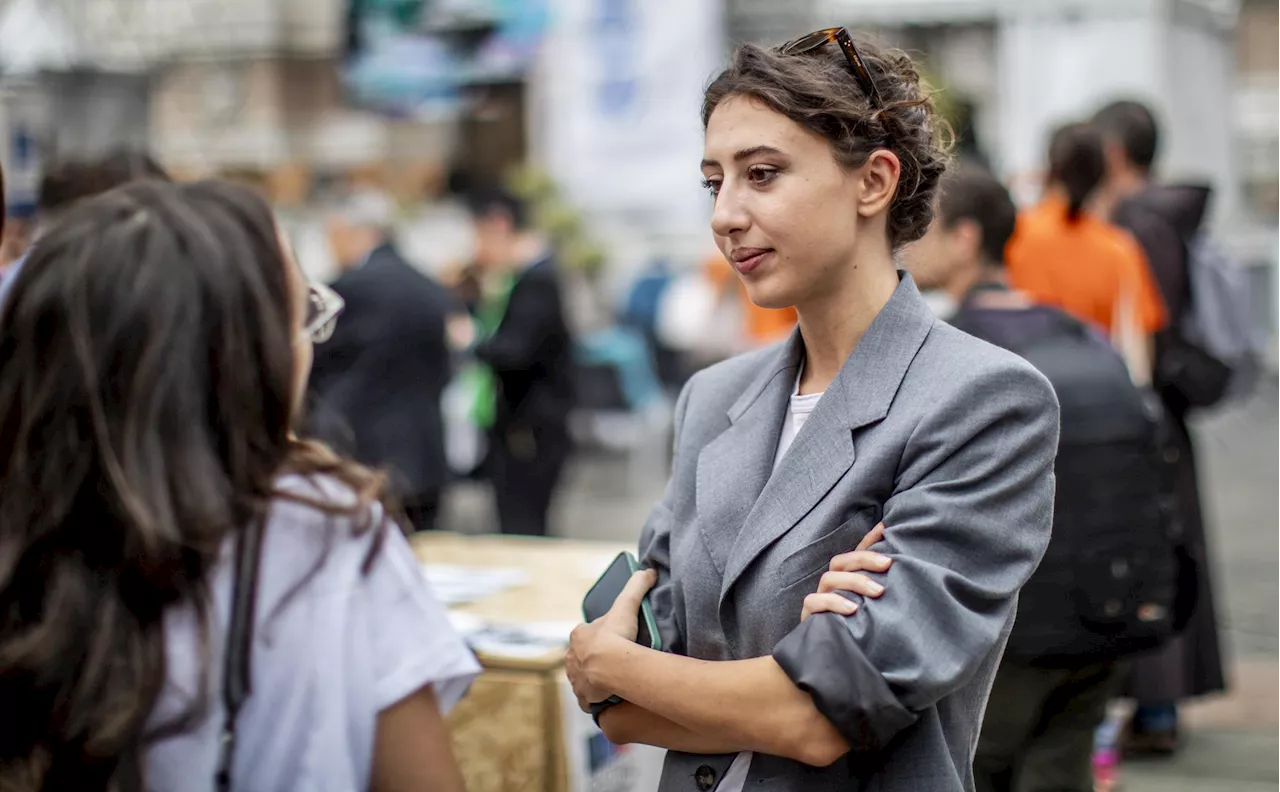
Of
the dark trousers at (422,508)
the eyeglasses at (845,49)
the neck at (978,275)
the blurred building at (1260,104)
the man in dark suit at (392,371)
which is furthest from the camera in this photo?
the blurred building at (1260,104)


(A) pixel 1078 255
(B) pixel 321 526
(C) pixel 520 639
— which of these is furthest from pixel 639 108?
(B) pixel 321 526

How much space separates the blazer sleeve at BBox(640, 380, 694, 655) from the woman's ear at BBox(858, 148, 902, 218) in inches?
19.6

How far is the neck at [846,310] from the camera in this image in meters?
2.12

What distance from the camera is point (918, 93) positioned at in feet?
7.06

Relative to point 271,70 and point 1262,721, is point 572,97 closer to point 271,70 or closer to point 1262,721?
point 271,70

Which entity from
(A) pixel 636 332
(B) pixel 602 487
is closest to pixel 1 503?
(B) pixel 602 487

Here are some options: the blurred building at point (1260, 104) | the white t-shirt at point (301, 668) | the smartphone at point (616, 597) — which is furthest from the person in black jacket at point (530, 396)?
the blurred building at point (1260, 104)

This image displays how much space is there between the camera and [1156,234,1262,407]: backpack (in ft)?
17.5

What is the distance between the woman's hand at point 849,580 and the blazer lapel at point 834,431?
108 millimetres

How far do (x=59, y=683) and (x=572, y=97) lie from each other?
1393 centimetres

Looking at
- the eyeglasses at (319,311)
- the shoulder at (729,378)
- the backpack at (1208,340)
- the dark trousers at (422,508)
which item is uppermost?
the eyeglasses at (319,311)

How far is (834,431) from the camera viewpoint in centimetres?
203

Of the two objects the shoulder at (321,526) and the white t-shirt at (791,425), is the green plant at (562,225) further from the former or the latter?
the shoulder at (321,526)

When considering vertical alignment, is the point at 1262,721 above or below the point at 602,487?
above
